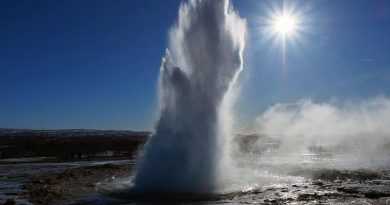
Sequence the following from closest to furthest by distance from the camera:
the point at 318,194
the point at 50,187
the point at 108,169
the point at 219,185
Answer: the point at 318,194
the point at 219,185
the point at 50,187
the point at 108,169

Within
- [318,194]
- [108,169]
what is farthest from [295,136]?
[318,194]

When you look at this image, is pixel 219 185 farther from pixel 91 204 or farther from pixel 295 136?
pixel 295 136

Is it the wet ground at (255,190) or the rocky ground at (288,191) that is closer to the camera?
the rocky ground at (288,191)

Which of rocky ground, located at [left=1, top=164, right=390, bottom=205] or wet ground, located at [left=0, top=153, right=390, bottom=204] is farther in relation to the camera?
wet ground, located at [left=0, top=153, right=390, bottom=204]

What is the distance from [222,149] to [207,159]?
1703 mm

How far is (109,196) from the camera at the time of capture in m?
18.3

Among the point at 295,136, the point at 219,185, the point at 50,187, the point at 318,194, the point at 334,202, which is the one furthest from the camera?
the point at 295,136

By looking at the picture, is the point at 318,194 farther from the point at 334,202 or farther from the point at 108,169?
the point at 108,169

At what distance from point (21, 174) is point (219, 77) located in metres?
15.6

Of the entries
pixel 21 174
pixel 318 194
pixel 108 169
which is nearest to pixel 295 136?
pixel 108 169

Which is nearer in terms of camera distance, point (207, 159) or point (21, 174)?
point (207, 159)

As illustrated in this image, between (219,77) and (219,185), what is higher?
(219,77)

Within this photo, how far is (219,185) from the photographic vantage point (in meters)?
20.3

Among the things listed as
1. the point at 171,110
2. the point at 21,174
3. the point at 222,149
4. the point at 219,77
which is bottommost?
the point at 21,174
